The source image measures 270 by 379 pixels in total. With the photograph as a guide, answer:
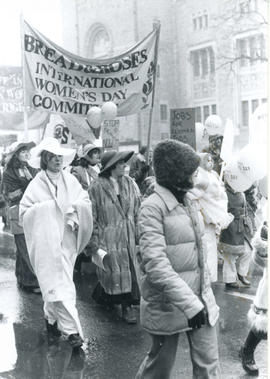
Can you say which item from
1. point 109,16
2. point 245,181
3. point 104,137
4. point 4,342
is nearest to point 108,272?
point 4,342

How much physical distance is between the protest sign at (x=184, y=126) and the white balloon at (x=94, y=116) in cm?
303

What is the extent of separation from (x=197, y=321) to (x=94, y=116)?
651 centimetres

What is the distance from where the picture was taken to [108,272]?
19.9 ft

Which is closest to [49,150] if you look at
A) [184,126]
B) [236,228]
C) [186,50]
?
[184,126]

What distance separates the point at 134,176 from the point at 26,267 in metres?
2.67

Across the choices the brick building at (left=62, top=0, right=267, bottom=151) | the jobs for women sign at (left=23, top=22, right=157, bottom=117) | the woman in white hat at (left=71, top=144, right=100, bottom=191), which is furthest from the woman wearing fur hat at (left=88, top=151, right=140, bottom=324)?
the brick building at (left=62, top=0, right=267, bottom=151)

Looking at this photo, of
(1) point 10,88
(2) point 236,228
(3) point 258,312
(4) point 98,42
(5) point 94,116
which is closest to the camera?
(3) point 258,312

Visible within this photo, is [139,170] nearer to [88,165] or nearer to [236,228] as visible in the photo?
[88,165]

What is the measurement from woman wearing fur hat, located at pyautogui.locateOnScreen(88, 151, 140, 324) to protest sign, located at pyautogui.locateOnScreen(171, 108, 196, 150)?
741 mm

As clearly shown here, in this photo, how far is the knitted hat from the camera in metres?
3.59

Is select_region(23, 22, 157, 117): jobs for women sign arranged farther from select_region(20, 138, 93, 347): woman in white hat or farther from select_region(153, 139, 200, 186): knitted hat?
select_region(153, 139, 200, 186): knitted hat

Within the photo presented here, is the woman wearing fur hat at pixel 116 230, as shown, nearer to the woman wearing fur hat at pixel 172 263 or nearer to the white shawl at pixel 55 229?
the white shawl at pixel 55 229

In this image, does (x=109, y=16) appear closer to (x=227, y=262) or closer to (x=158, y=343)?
(x=227, y=262)

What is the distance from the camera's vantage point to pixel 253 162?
4.87 m
